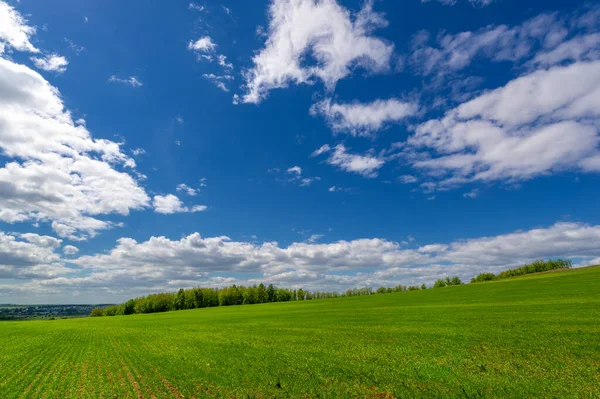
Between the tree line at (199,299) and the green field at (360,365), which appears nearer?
the green field at (360,365)

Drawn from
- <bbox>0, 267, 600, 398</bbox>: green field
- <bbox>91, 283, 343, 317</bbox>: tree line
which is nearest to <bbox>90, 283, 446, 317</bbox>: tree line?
<bbox>91, 283, 343, 317</bbox>: tree line

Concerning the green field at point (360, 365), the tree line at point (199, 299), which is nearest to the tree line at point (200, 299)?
the tree line at point (199, 299)

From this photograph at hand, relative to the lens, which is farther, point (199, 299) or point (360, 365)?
point (199, 299)

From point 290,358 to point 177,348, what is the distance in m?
17.1

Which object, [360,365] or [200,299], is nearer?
[360,365]

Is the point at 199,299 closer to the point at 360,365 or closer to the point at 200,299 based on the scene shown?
the point at 200,299

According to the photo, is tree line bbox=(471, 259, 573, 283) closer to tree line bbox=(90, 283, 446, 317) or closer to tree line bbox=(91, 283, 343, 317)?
tree line bbox=(90, 283, 446, 317)

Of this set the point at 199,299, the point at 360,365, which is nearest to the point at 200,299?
the point at 199,299

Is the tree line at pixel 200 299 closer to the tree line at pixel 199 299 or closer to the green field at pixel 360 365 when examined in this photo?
the tree line at pixel 199 299

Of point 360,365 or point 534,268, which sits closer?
point 360,365

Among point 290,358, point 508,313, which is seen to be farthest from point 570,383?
point 508,313

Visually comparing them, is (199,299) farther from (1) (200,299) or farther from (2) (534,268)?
(2) (534,268)

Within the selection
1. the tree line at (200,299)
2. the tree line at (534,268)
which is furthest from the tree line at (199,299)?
the tree line at (534,268)

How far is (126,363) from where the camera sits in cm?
Answer: 2919
